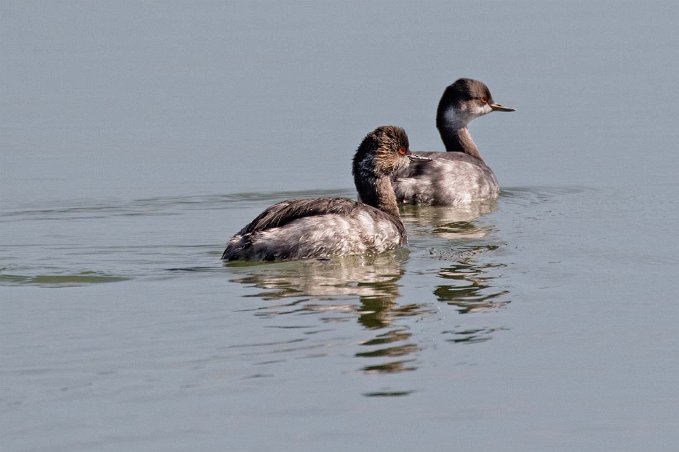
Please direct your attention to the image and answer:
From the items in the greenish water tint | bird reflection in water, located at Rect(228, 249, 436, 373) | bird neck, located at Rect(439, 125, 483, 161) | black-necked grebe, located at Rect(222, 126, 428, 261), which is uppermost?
bird neck, located at Rect(439, 125, 483, 161)

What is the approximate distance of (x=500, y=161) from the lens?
19.1 m

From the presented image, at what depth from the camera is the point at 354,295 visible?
10969mm

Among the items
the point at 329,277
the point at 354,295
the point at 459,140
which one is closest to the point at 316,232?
the point at 329,277

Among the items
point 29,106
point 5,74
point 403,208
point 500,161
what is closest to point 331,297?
point 403,208

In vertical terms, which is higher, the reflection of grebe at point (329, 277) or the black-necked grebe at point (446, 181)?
the black-necked grebe at point (446, 181)

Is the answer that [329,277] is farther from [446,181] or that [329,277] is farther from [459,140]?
[459,140]

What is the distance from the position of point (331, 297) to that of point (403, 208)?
217 inches

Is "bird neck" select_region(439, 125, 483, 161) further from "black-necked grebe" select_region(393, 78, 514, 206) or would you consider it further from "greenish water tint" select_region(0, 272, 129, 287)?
"greenish water tint" select_region(0, 272, 129, 287)

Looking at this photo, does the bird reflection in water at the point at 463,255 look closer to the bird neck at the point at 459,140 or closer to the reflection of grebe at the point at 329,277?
the reflection of grebe at the point at 329,277

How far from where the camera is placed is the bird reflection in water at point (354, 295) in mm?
9281

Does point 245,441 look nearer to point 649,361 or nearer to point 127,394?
point 127,394

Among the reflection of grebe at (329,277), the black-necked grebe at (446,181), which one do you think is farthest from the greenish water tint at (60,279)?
the black-necked grebe at (446,181)

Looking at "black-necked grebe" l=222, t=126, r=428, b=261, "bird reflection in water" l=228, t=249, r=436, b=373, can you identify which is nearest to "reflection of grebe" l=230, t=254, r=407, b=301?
"bird reflection in water" l=228, t=249, r=436, b=373

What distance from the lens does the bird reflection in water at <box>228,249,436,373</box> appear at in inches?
365
